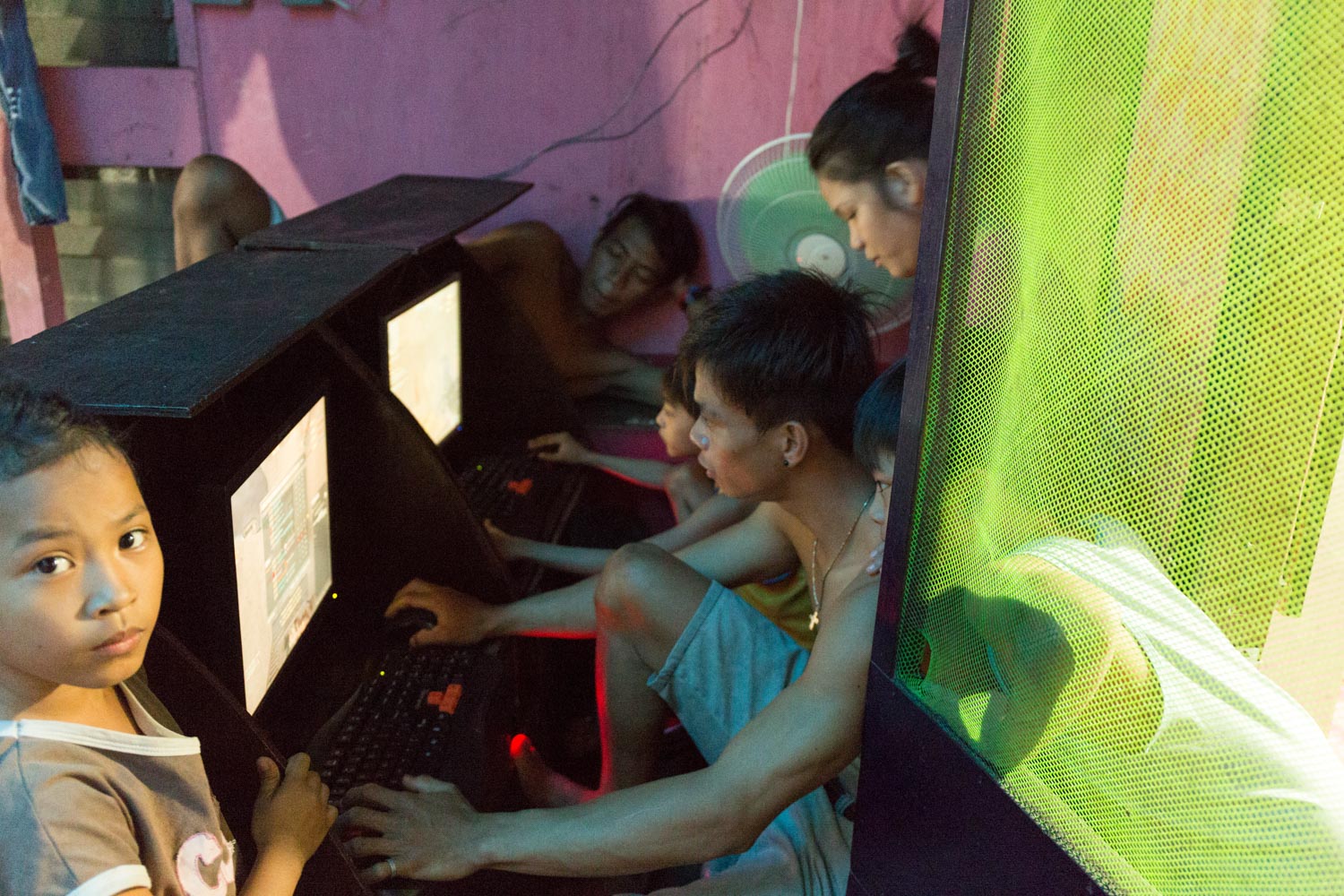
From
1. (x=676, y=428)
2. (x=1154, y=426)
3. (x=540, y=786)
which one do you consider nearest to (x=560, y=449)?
(x=676, y=428)

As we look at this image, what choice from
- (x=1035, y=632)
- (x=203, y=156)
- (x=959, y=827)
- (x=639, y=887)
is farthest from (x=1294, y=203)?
(x=203, y=156)

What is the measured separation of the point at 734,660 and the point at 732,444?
1.10 feet

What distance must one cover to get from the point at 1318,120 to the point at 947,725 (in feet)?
2.11

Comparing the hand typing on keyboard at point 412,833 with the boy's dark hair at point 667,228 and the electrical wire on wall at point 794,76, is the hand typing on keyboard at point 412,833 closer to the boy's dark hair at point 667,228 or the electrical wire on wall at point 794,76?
the boy's dark hair at point 667,228

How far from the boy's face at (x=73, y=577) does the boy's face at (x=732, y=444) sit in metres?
0.94

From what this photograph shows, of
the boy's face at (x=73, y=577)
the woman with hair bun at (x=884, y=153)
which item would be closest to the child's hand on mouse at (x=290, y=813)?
the boy's face at (x=73, y=577)

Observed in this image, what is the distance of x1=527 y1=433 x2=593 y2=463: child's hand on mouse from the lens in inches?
104

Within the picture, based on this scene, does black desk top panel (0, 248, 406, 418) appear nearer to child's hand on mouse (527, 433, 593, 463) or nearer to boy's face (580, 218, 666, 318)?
Result: child's hand on mouse (527, 433, 593, 463)

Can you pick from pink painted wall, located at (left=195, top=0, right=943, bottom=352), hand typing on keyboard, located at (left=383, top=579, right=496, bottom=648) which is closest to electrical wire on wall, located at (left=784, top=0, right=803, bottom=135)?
pink painted wall, located at (left=195, top=0, right=943, bottom=352)

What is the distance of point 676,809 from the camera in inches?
50.4

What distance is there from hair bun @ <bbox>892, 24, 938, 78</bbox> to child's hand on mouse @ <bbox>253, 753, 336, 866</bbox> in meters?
1.73

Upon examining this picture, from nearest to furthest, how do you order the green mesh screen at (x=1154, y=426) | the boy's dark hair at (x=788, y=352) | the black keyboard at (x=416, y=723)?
1. the green mesh screen at (x=1154, y=426)
2. the black keyboard at (x=416, y=723)
3. the boy's dark hair at (x=788, y=352)

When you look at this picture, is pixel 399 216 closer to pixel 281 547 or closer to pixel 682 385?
pixel 682 385

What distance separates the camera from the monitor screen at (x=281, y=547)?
4.05 ft
